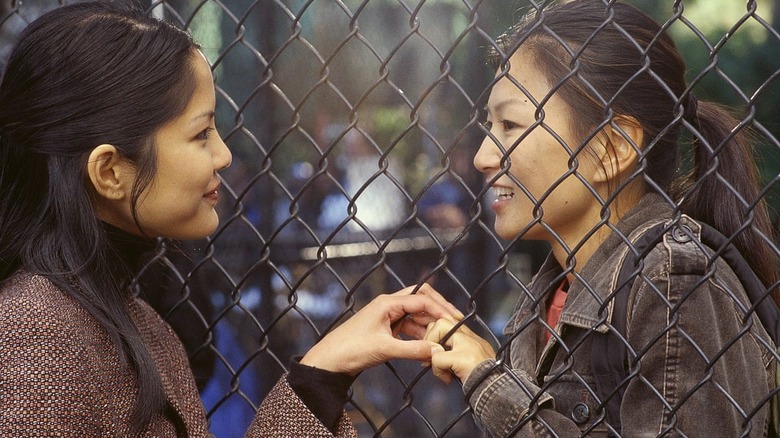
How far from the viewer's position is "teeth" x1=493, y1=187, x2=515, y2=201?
2059mm

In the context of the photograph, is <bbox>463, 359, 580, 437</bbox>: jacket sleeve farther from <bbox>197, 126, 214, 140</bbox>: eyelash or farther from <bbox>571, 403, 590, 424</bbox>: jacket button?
<bbox>197, 126, 214, 140</bbox>: eyelash

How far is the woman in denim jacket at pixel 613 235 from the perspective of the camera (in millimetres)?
1716

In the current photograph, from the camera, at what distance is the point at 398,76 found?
3965mm

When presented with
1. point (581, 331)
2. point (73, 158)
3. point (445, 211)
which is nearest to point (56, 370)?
point (73, 158)

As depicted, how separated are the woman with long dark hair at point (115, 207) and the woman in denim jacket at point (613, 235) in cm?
25

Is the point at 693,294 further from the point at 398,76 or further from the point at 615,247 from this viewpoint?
the point at 398,76

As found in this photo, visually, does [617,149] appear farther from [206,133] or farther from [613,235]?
[206,133]

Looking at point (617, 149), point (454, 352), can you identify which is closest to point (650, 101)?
point (617, 149)

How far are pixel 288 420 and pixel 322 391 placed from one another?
0.09 meters

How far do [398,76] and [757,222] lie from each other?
222 cm

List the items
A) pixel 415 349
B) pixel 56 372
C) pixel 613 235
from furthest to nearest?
pixel 613 235 < pixel 415 349 < pixel 56 372

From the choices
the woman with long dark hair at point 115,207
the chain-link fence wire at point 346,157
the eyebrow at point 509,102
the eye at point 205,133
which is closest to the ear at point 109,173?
the woman with long dark hair at point 115,207

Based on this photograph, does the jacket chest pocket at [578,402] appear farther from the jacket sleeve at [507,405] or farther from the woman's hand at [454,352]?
the woman's hand at [454,352]

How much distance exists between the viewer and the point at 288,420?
1.89 metres
